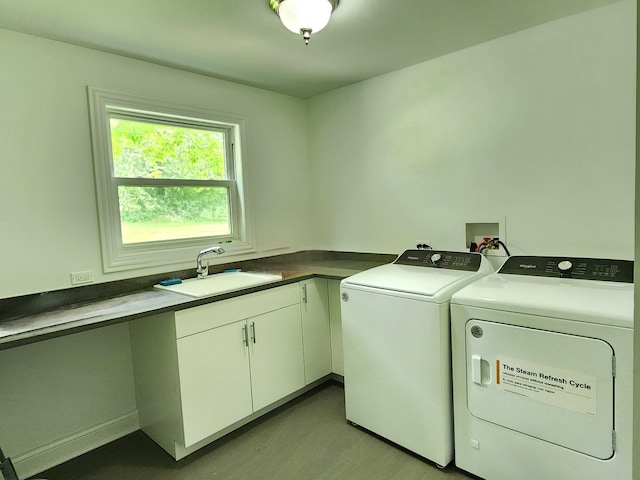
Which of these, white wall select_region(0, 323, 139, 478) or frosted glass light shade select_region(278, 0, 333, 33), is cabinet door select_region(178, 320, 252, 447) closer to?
white wall select_region(0, 323, 139, 478)

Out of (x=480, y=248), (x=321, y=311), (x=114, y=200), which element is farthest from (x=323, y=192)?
(x=114, y=200)

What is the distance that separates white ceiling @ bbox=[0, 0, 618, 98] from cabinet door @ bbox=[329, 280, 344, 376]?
1560 millimetres

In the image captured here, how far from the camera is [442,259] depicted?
92.2 inches

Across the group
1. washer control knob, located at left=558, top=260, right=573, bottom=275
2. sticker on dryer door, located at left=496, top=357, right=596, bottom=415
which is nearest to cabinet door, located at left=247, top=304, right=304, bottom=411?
sticker on dryer door, located at left=496, top=357, right=596, bottom=415

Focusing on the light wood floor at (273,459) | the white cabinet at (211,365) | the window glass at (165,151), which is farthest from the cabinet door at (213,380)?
the window glass at (165,151)

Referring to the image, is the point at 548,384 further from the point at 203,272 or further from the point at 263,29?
the point at 263,29

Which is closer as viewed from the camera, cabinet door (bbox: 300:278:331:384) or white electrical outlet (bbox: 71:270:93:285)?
white electrical outlet (bbox: 71:270:93:285)

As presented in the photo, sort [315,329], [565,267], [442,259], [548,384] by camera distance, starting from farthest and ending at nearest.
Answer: [315,329] → [442,259] → [565,267] → [548,384]

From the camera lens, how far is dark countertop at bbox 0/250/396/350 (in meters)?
1.61

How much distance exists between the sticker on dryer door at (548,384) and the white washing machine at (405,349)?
278 mm

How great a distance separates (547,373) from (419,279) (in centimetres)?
75

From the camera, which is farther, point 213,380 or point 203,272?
point 203,272

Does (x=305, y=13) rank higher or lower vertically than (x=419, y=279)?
higher

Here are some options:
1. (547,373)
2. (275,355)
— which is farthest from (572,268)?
(275,355)
